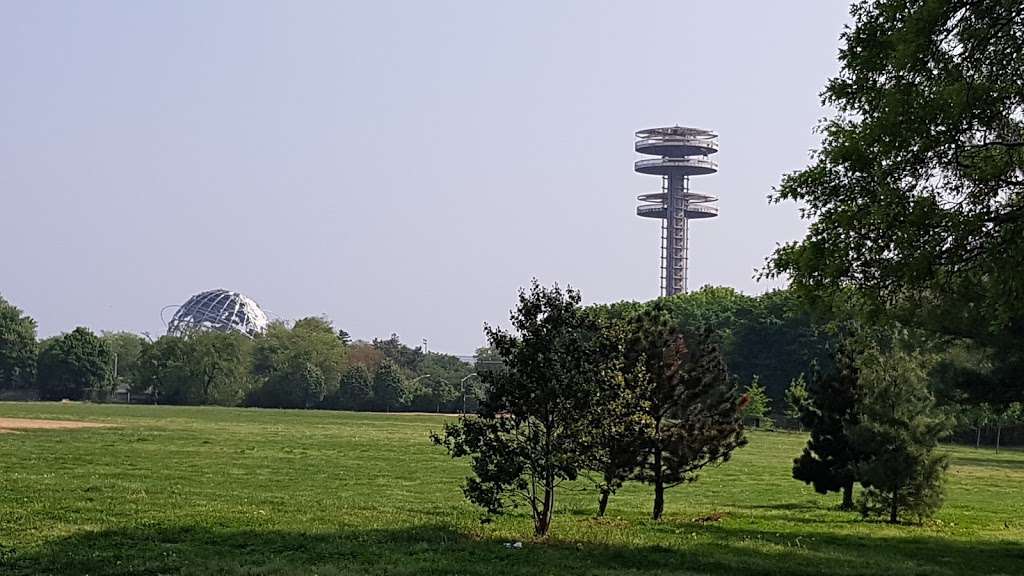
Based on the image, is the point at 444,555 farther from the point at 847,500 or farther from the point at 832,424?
the point at 847,500

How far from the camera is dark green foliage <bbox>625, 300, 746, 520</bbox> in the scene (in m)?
24.7

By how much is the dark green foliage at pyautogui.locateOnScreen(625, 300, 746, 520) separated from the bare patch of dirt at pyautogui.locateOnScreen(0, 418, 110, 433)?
41.7m

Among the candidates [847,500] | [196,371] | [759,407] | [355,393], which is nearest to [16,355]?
[196,371]

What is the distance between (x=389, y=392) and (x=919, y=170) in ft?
393

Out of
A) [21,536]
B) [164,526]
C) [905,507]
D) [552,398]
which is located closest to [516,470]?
[552,398]

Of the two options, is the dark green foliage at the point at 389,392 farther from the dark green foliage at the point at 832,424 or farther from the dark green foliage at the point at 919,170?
the dark green foliage at the point at 919,170

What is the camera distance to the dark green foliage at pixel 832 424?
31453mm

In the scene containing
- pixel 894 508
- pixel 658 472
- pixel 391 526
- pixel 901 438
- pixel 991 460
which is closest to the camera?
pixel 391 526

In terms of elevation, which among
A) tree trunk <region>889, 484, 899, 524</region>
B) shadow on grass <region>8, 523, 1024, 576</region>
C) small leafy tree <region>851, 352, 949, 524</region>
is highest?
small leafy tree <region>851, 352, 949, 524</region>

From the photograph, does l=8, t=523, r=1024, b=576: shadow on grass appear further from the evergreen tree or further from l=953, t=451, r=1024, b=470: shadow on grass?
l=953, t=451, r=1024, b=470: shadow on grass

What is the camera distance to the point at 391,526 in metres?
22.0

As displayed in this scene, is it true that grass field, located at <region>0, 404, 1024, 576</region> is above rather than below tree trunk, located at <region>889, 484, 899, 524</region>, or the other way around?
below

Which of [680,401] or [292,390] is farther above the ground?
[292,390]

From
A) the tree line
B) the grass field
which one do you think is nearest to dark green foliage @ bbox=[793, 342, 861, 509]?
the grass field
